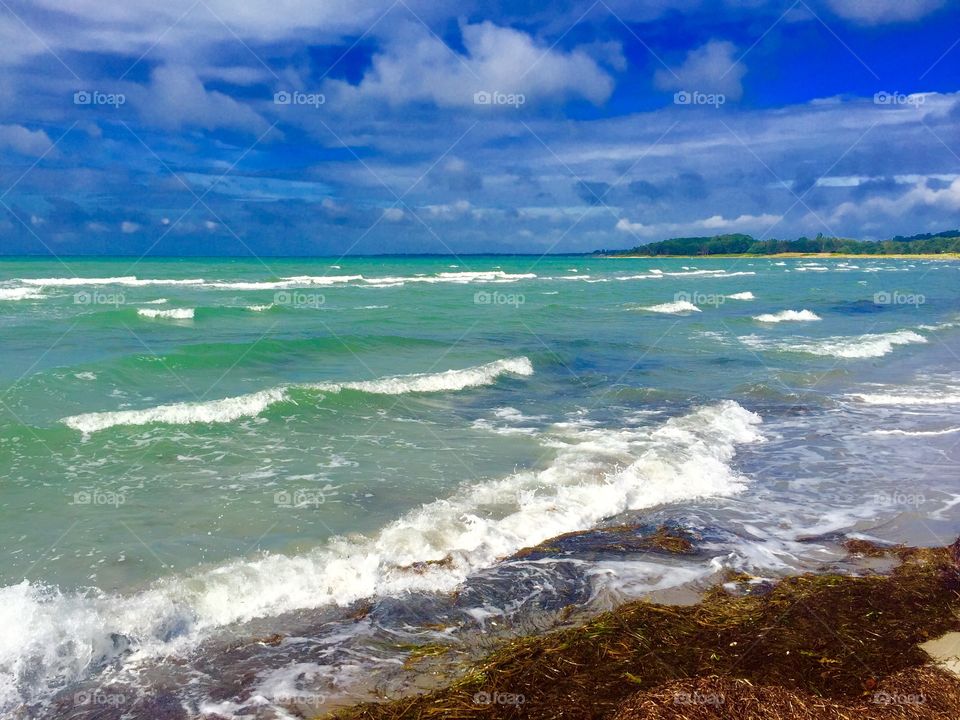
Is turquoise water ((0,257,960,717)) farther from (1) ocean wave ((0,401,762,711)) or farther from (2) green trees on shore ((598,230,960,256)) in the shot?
(2) green trees on shore ((598,230,960,256))

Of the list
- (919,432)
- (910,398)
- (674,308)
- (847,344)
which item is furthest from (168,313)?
(919,432)

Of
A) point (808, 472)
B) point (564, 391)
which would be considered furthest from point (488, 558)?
point (564, 391)

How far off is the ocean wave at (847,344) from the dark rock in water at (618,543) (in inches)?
643

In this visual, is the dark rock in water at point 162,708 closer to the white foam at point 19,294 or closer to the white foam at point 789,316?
the white foam at point 789,316

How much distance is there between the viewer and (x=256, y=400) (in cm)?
1355

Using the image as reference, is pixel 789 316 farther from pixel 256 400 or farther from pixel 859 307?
pixel 256 400

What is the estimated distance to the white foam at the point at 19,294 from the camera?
36219 millimetres

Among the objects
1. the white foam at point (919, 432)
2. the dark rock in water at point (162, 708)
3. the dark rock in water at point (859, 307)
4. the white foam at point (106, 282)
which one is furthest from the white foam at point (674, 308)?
the white foam at point (106, 282)

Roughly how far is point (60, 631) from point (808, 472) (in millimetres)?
9369

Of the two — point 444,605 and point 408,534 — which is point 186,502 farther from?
point 444,605

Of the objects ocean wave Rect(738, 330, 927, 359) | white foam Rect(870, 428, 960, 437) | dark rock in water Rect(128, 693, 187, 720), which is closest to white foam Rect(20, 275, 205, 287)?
ocean wave Rect(738, 330, 927, 359)

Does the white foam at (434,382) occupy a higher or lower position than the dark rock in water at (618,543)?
higher

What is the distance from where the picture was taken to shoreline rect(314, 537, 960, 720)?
4.28 m

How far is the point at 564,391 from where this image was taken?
15.7m
